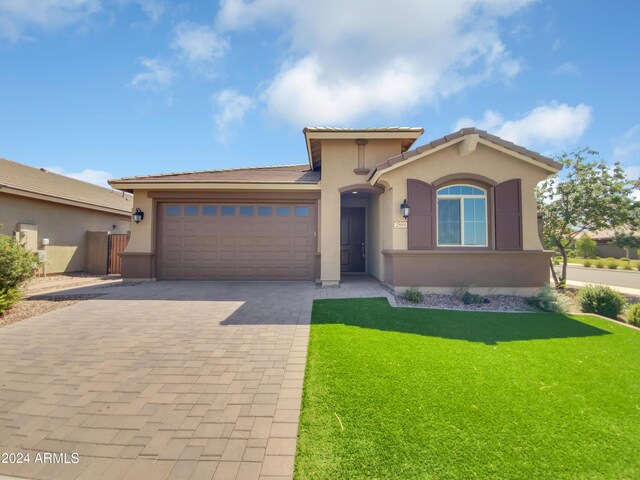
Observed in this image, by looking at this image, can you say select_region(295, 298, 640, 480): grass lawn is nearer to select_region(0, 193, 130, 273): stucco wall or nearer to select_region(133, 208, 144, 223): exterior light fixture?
select_region(133, 208, 144, 223): exterior light fixture

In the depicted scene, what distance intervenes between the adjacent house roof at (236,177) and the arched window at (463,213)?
13.8ft

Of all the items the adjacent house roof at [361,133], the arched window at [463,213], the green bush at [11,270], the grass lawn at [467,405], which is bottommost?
the grass lawn at [467,405]

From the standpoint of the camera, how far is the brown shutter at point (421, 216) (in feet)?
25.9

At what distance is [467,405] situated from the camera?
9.05 feet

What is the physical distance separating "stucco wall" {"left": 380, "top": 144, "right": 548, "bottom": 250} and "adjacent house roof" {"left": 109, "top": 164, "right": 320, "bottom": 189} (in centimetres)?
302

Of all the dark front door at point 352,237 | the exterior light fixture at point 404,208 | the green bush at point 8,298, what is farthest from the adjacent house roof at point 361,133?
the green bush at point 8,298

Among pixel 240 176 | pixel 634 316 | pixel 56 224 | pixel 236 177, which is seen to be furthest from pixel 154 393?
pixel 56 224

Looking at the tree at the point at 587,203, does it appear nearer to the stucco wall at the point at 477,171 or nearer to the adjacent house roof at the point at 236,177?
the stucco wall at the point at 477,171

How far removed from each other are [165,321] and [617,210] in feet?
51.9

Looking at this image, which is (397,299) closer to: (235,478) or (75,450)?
(235,478)

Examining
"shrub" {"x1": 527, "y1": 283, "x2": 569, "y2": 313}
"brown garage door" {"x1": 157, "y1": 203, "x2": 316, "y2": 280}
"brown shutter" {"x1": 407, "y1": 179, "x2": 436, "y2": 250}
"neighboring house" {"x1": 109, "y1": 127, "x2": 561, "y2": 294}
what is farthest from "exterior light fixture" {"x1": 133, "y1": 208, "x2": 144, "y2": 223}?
"shrub" {"x1": 527, "y1": 283, "x2": 569, "y2": 313}

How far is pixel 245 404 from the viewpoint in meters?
2.76

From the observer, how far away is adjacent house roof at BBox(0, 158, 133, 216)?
11.1 meters

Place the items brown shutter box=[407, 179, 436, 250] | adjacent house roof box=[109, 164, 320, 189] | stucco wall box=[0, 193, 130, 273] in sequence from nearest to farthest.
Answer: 1. brown shutter box=[407, 179, 436, 250]
2. adjacent house roof box=[109, 164, 320, 189]
3. stucco wall box=[0, 193, 130, 273]
